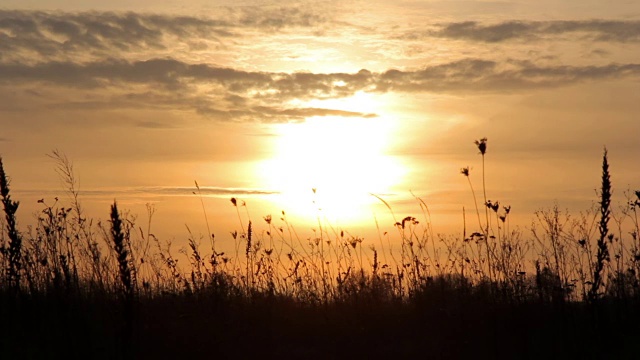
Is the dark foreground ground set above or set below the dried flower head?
below

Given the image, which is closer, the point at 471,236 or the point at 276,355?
the point at 276,355

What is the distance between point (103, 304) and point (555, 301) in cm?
586

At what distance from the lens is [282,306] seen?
32.5ft

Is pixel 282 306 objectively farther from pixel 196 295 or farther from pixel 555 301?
pixel 555 301

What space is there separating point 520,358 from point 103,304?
5369 millimetres

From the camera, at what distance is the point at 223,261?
1123cm

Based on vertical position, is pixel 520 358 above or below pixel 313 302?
below

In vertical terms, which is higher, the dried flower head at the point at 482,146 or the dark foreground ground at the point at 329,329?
the dried flower head at the point at 482,146


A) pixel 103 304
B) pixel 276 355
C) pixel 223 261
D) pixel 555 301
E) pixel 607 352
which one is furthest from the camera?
pixel 223 261

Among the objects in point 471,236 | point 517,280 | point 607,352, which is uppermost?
point 471,236

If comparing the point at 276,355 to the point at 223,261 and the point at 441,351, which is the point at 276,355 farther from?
the point at 223,261

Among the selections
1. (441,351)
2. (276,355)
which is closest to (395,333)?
(441,351)

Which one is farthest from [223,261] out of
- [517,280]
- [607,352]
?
[607,352]

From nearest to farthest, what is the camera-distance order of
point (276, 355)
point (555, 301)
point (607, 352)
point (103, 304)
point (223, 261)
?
point (607, 352) < point (276, 355) < point (555, 301) < point (103, 304) < point (223, 261)
